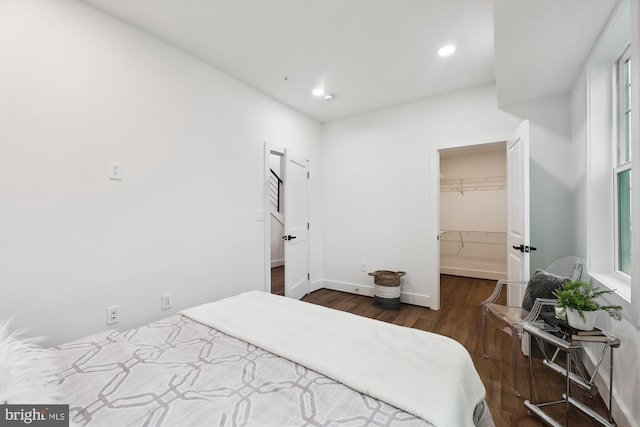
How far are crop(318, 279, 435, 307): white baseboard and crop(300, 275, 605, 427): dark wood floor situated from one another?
9 centimetres

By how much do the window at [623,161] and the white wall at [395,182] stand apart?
1054mm

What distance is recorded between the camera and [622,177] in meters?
1.88

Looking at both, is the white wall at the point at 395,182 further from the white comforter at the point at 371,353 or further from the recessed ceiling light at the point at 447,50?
the white comforter at the point at 371,353

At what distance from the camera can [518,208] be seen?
2.47 metres

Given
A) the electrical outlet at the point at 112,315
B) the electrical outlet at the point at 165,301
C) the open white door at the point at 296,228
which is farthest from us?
the open white door at the point at 296,228

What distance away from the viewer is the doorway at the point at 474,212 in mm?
4734

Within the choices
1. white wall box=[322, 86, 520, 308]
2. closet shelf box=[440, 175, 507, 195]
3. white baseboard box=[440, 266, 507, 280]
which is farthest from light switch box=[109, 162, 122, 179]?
white baseboard box=[440, 266, 507, 280]

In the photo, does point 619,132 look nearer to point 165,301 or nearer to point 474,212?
point 474,212

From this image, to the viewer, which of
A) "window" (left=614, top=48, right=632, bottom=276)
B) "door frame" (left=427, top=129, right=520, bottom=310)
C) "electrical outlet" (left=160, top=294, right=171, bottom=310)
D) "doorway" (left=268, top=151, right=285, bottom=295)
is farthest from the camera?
"doorway" (left=268, top=151, right=285, bottom=295)

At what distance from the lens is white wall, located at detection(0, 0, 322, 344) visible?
5.40ft

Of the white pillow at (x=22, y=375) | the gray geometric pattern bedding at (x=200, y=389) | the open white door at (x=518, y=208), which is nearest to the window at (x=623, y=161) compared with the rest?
the open white door at (x=518, y=208)

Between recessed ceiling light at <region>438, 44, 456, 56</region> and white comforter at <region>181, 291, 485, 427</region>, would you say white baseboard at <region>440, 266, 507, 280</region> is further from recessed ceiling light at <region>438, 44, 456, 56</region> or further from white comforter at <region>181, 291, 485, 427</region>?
white comforter at <region>181, 291, 485, 427</region>

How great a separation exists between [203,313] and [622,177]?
117 inches

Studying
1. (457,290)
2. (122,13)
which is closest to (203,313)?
(122,13)
